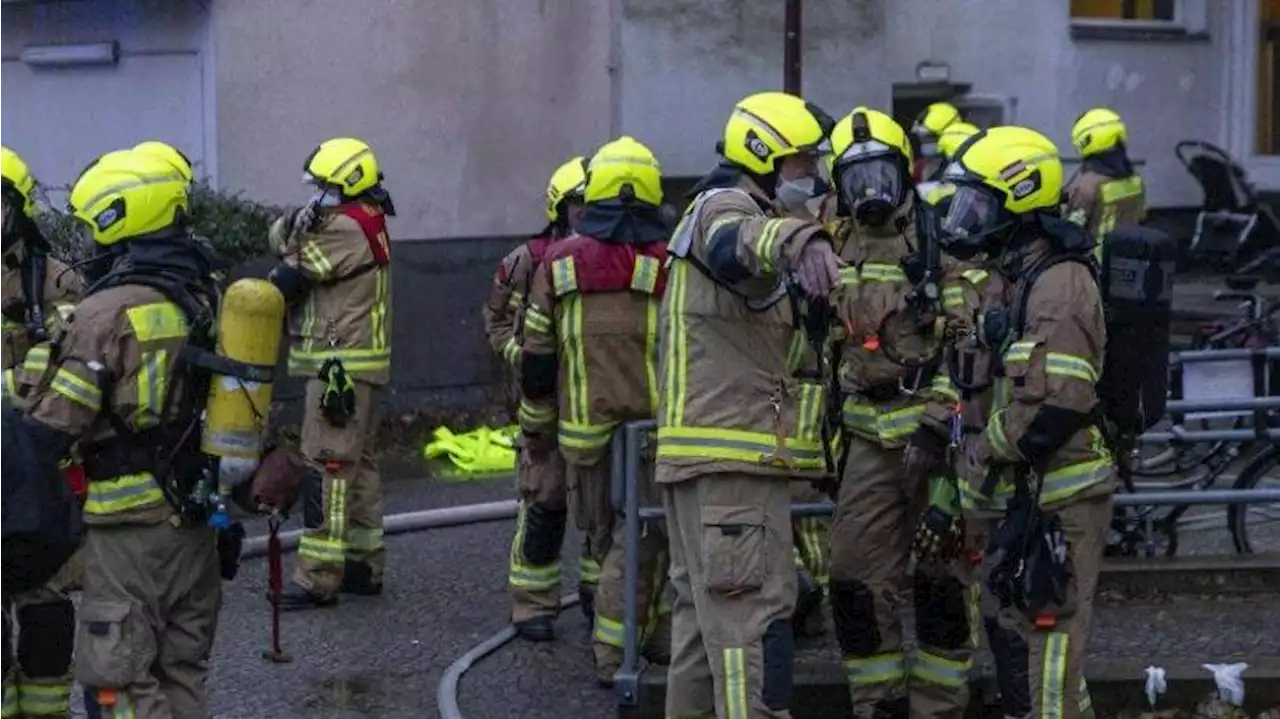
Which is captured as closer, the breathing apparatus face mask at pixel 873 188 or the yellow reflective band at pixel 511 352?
the breathing apparatus face mask at pixel 873 188

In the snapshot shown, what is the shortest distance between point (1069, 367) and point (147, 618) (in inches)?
112

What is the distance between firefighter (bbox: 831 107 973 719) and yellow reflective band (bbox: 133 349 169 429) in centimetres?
225

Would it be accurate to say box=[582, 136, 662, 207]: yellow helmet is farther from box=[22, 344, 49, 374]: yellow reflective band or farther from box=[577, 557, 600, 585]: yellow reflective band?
box=[22, 344, 49, 374]: yellow reflective band

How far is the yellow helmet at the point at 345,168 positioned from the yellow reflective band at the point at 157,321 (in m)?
3.03

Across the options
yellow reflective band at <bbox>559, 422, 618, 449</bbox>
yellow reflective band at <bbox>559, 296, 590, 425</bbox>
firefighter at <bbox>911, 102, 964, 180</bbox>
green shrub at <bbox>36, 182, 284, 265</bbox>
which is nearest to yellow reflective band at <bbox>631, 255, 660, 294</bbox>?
yellow reflective band at <bbox>559, 296, 590, 425</bbox>

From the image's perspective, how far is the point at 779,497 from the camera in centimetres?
645

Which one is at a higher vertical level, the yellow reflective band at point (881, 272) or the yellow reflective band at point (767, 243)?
the yellow reflective band at point (767, 243)

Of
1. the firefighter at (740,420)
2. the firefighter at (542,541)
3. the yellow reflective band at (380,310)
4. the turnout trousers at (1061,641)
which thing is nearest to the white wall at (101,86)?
the yellow reflective band at (380,310)

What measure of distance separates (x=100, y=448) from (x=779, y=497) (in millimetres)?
2020

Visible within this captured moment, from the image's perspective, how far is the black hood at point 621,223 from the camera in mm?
8109

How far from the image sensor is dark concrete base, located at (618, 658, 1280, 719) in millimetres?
7391

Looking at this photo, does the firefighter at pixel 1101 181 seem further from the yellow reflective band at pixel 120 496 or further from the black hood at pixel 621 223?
the yellow reflective band at pixel 120 496

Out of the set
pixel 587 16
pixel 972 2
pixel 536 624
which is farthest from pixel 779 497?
pixel 972 2

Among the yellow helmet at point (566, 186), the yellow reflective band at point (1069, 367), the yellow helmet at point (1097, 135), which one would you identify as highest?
the yellow helmet at point (1097, 135)
